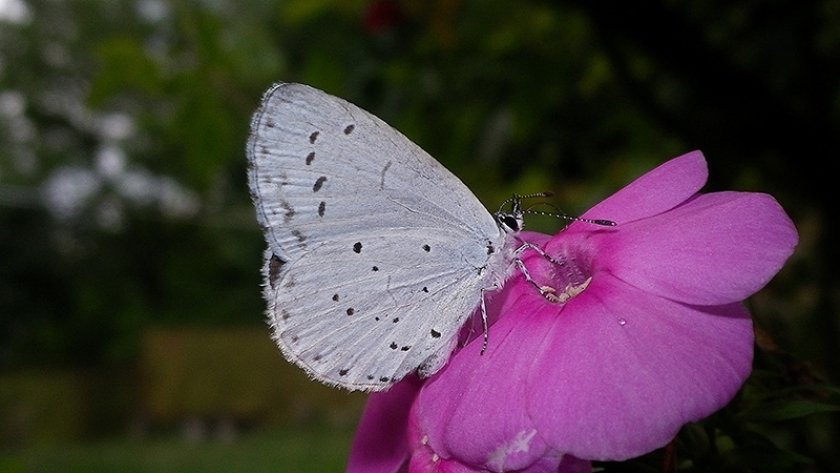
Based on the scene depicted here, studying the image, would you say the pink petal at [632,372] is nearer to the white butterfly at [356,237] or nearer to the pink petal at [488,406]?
the pink petal at [488,406]

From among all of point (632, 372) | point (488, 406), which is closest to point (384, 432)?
point (488, 406)

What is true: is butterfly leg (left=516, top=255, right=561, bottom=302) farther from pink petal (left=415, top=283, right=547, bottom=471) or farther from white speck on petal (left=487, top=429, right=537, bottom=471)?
white speck on petal (left=487, top=429, right=537, bottom=471)

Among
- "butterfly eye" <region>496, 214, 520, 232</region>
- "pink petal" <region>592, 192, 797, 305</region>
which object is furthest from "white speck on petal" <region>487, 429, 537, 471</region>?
"butterfly eye" <region>496, 214, 520, 232</region>

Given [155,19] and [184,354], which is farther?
[155,19]

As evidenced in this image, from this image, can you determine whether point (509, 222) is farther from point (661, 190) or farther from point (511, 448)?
point (511, 448)

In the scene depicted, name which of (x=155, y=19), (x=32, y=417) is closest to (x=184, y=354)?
(x=32, y=417)

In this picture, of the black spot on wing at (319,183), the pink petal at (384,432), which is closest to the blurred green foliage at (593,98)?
the pink petal at (384,432)

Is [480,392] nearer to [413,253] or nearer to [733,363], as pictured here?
[733,363]
